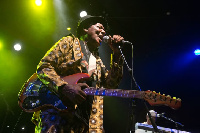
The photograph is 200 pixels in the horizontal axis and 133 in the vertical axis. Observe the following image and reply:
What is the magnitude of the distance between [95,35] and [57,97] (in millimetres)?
1525

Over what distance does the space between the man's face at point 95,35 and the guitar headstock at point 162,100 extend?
4.83ft

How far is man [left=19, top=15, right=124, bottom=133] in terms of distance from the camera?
245 cm

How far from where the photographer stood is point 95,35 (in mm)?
3605

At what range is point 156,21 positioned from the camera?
27.2 ft

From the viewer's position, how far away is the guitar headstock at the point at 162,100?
2.44m

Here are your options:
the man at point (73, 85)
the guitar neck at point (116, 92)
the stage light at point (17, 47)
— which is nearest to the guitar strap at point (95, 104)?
the man at point (73, 85)

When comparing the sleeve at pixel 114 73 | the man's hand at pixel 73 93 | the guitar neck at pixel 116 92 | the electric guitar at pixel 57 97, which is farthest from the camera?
the sleeve at pixel 114 73

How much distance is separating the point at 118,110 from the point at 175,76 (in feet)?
9.66

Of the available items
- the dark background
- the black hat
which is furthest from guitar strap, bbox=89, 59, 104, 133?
the dark background

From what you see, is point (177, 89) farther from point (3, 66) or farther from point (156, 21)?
point (3, 66)

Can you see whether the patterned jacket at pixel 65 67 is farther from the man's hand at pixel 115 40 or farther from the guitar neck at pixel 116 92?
the man's hand at pixel 115 40

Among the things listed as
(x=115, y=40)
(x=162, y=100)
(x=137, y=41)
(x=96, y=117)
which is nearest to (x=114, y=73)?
(x=115, y=40)

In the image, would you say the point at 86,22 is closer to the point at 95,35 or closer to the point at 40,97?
the point at 95,35

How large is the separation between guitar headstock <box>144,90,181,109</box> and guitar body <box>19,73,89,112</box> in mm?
926
